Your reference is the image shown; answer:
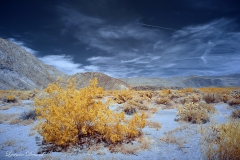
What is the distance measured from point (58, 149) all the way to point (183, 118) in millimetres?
5656

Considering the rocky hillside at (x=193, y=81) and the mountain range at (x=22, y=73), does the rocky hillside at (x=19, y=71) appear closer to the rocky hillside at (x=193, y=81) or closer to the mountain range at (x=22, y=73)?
the mountain range at (x=22, y=73)

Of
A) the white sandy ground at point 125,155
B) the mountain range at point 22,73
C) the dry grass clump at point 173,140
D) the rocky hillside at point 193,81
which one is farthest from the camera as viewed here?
the rocky hillside at point 193,81

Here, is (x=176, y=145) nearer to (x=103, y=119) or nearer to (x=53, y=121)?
(x=103, y=119)

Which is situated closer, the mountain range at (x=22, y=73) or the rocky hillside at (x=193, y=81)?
the mountain range at (x=22, y=73)

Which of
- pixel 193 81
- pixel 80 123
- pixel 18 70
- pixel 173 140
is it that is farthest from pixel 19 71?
pixel 193 81

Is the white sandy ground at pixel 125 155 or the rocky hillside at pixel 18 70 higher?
the rocky hillside at pixel 18 70

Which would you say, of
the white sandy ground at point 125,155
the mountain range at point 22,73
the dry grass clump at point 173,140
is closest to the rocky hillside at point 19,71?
the mountain range at point 22,73

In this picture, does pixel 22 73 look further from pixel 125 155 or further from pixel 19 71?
pixel 125 155

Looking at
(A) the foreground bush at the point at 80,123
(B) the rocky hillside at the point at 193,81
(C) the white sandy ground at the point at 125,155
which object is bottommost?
(C) the white sandy ground at the point at 125,155

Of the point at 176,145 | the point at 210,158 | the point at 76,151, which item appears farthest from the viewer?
the point at 176,145

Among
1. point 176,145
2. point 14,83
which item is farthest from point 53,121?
point 14,83

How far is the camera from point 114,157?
4.11 m

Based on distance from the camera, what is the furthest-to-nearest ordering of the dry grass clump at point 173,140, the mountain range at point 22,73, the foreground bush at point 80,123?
the mountain range at point 22,73 < the dry grass clump at point 173,140 < the foreground bush at point 80,123

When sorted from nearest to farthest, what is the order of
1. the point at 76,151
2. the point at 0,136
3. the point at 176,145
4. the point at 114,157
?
the point at 114,157 < the point at 76,151 < the point at 176,145 < the point at 0,136
